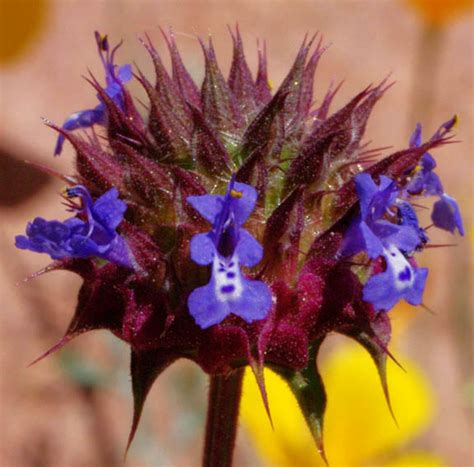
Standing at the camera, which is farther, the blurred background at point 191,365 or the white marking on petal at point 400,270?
the blurred background at point 191,365

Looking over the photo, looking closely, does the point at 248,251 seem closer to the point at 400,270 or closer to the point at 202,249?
the point at 202,249

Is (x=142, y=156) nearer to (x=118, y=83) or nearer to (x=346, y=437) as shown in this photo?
(x=118, y=83)

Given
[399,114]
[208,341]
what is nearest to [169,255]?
[208,341]

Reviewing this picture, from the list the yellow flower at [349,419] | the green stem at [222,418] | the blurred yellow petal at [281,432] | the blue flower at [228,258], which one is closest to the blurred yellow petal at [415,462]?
the yellow flower at [349,419]

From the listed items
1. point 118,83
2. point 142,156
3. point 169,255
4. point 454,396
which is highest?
point 118,83

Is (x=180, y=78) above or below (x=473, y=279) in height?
above

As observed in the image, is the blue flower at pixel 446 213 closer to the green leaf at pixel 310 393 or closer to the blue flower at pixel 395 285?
the blue flower at pixel 395 285

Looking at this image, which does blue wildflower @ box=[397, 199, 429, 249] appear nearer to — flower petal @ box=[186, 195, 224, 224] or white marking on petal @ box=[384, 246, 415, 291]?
white marking on petal @ box=[384, 246, 415, 291]
